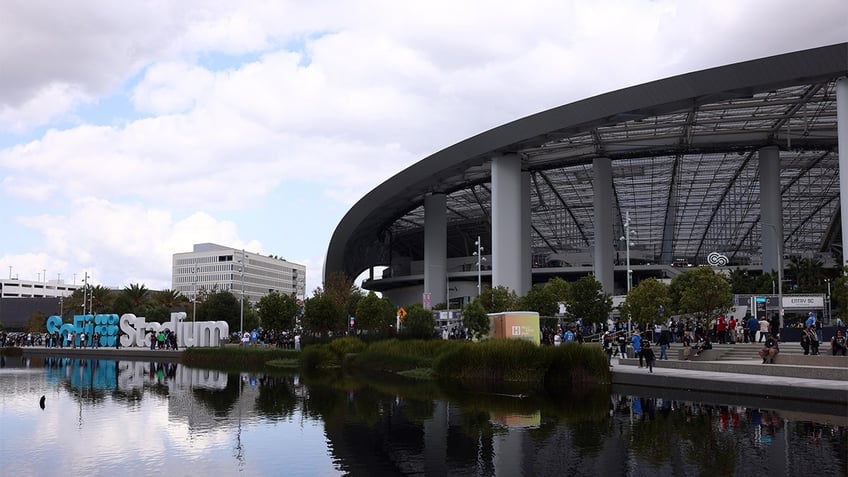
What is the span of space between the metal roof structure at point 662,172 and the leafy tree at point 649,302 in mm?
13448

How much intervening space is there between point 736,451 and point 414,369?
20.2m

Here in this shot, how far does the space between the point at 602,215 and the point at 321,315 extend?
84.9 ft

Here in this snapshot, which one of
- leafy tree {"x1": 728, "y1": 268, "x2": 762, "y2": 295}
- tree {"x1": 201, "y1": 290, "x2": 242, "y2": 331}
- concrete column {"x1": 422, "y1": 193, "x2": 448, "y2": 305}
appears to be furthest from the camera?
tree {"x1": 201, "y1": 290, "x2": 242, "y2": 331}

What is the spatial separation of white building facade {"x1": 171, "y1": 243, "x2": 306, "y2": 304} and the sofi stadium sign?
88694 millimetres

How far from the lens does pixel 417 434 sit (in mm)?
15688

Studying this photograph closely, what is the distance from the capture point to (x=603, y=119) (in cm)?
4812

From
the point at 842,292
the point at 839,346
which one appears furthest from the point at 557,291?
the point at 839,346

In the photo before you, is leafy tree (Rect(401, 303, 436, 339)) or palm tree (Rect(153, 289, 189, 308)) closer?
leafy tree (Rect(401, 303, 436, 339))

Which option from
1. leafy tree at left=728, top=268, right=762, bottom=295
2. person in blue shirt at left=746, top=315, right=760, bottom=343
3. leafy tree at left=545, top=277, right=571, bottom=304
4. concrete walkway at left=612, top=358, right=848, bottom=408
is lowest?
concrete walkway at left=612, top=358, right=848, bottom=408

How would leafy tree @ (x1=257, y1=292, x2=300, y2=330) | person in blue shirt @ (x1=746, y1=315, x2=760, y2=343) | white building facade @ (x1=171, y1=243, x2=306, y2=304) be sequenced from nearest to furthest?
person in blue shirt @ (x1=746, y1=315, x2=760, y2=343) < leafy tree @ (x1=257, y1=292, x2=300, y2=330) < white building facade @ (x1=171, y1=243, x2=306, y2=304)

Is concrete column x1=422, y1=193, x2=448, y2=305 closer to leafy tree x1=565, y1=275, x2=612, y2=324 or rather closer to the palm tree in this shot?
leafy tree x1=565, y1=275, x2=612, y2=324

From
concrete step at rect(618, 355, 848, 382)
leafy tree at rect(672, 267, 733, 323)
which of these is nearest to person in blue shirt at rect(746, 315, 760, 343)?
leafy tree at rect(672, 267, 733, 323)

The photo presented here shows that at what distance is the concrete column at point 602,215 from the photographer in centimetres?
6100

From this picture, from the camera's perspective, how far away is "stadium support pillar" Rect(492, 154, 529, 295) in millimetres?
55062
